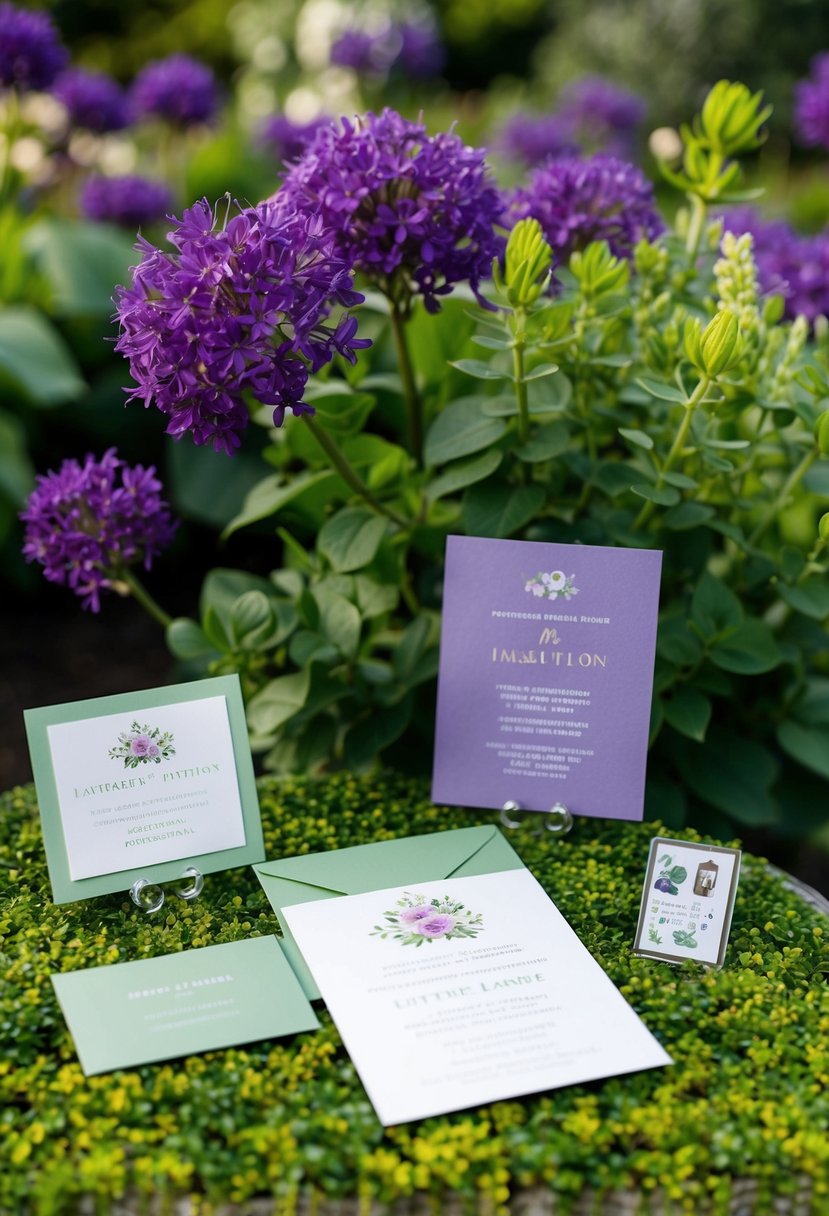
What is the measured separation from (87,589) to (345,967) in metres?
0.59

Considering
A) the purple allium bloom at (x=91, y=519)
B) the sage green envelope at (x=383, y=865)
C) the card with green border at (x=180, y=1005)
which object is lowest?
the sage green envelope at (x=383, y=865)

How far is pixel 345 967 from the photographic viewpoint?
3.74 feet

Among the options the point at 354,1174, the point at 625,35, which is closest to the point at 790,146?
the point at 625,35

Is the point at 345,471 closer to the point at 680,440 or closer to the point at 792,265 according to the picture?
the point at 680,440

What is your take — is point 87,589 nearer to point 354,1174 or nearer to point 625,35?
point 354,1174

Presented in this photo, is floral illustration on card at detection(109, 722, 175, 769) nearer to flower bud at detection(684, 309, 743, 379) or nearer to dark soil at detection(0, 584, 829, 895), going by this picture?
flower bud at detection(684, 309, 743, 379)

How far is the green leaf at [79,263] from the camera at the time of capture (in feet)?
9.34

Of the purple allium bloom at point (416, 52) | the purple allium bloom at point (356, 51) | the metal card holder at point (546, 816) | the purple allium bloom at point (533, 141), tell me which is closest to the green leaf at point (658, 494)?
the metal card holder at point (546, 816)

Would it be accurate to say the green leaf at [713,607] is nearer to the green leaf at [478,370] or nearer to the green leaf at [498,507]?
the green leaf at [498,507]

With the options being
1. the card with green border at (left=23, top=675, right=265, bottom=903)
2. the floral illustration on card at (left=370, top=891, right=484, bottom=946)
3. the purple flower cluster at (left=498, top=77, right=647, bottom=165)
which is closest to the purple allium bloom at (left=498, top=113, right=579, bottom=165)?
the purple flower cluster at (left=498, top=77, right=647, bottom=165)

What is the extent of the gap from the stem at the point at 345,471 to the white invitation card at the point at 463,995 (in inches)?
19.5

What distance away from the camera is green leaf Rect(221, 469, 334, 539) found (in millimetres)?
1532

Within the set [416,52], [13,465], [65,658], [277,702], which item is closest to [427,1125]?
[277,702]

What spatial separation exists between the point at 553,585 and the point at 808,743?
497 millimetres
